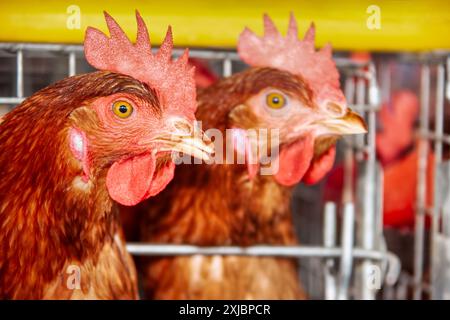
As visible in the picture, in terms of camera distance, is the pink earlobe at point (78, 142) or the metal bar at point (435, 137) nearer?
the pink earlobe at point (78, 142)

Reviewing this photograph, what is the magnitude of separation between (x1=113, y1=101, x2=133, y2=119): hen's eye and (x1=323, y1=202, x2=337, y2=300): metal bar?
544 mm

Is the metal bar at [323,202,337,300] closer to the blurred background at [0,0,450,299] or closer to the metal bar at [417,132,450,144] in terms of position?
the blurred background at [0,0,450,299]

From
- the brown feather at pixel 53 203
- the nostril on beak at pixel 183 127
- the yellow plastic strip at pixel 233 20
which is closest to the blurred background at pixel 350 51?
the yellow plastic strip at pixel 233 20

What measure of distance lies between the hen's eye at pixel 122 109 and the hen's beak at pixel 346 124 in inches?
16.3

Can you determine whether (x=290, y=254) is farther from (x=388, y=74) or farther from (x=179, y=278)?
(x=388, y=74)

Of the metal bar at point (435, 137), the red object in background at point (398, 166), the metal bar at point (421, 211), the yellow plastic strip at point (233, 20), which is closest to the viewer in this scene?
the yellow plastic strip at point (233, 20)

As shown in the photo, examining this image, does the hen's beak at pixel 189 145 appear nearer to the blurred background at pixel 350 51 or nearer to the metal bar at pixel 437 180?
the blurred background at pixel 350 51

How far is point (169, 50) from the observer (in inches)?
56.2

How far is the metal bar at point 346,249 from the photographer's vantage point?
165 cm

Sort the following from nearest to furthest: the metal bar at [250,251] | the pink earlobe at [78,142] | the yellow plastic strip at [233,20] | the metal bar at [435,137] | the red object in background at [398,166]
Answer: the pink earlobe at [78,142] < the yellow plastic strip at [233,20] < the metal bar at [250,251] < the metal bar at [435,137] < the red object in background at [398,166]

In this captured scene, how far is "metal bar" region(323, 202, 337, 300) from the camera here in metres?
1.69

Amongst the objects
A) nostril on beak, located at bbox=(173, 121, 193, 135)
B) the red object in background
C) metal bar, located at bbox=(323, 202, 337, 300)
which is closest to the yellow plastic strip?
nostril on beak, located at bbox=(173, 121, 193, 135)

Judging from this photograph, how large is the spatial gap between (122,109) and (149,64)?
4.1 inches
